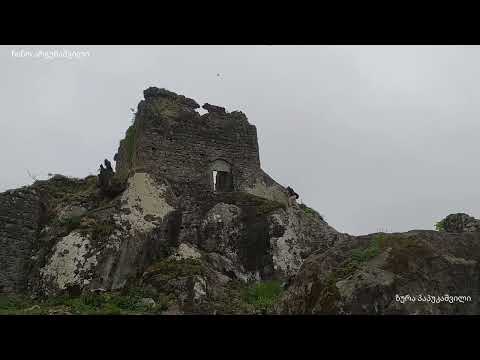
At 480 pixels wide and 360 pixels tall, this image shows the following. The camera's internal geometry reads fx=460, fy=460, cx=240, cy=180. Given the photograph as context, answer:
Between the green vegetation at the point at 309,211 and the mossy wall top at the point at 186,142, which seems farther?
the green vegetation at the point at 309,211

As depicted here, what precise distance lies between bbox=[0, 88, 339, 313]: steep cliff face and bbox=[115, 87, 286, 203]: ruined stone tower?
5 cm

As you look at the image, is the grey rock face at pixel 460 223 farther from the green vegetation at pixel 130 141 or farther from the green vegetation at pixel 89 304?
the green vegetation at pixel 130 141

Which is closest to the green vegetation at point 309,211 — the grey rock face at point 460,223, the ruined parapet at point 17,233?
the grey rock face at point 460,223

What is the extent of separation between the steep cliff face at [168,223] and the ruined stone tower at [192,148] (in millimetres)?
49

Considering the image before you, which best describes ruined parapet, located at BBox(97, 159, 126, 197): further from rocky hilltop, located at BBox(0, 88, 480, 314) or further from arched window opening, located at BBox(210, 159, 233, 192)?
arched window opening, located at BBox(210, 159, 233, 192)

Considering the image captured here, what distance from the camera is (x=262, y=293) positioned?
1409 centimetres

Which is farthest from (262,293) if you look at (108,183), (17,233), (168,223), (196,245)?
(17,233)

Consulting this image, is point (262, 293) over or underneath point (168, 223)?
underneath

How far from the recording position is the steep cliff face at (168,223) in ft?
44.4

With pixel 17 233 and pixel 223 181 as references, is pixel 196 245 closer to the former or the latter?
pixel 223 181

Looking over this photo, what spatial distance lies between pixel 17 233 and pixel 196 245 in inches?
233

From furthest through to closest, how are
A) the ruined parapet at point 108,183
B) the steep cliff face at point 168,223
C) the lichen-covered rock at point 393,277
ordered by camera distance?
the ruined parapet at point 108,183 → the steep cliff face at point 168,223 → the lichen-covered rock at point 393,277

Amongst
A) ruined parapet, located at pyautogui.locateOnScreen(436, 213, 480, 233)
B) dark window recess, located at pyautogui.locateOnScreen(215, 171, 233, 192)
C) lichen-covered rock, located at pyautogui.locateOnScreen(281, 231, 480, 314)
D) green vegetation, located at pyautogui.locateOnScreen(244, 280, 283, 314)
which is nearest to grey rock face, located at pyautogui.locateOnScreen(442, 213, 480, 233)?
ruined parapet, located at pyautogui.locateOnScreen(436, 213, 480, 233)

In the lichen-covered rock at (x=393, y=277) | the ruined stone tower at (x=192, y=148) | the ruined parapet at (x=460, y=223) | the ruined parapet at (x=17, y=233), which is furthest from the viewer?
the ruined stone tower at (x=192, y=148)
